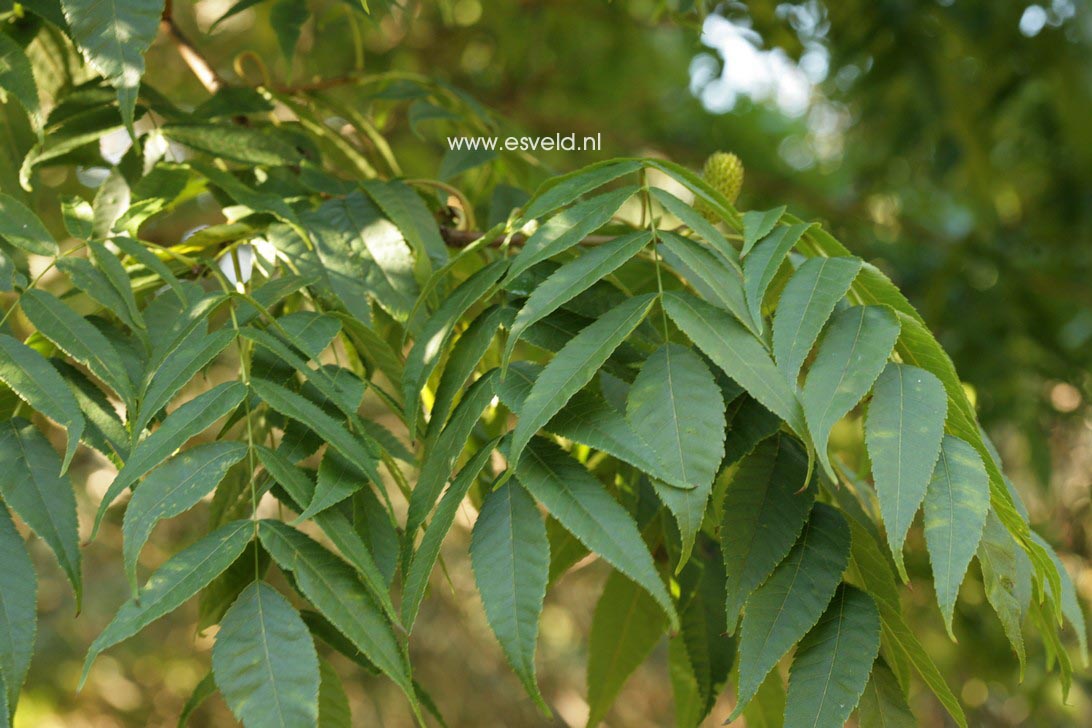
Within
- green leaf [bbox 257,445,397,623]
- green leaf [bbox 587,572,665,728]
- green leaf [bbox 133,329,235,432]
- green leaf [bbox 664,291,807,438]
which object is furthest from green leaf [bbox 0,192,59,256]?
green leaf [bbox 587,572,665,728]

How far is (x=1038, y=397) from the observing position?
90.6 inches

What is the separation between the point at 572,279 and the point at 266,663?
32 centimetres

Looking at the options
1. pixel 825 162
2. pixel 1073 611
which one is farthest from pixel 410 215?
pixel 825 162

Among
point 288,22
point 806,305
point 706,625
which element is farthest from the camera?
point 288,22

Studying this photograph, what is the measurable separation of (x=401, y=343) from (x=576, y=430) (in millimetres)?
416

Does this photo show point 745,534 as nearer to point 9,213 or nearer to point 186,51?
point 9,213

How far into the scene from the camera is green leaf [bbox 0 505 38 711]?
63 cm

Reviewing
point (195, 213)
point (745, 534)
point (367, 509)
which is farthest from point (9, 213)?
point (195, 213)

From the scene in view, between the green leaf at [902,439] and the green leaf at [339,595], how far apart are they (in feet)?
1.00

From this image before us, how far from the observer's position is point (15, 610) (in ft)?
2.09

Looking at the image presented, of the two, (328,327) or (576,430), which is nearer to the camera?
(576,430)

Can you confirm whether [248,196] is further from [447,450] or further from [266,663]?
[266,663]

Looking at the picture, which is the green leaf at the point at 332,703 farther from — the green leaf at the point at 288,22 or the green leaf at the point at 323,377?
the green leaf at the point at 288,22

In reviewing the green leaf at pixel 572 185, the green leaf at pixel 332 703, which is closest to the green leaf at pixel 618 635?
the green leaf at pixel 332 703
